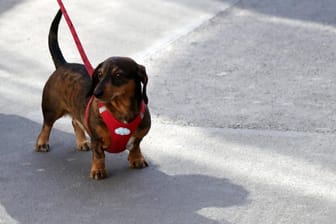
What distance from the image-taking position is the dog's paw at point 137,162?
516cm

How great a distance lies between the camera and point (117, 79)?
15.1 ft

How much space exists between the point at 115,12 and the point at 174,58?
5.50ft

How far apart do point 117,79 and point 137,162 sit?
2.43 feet

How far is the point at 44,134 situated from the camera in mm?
5500

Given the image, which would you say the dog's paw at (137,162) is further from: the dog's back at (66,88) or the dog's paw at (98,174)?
the dog's back at (66,88)

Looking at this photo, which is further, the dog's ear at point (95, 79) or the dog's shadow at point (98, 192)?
the dog's ear at point (95, 79)

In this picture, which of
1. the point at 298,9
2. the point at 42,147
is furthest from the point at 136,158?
the point at 298,9

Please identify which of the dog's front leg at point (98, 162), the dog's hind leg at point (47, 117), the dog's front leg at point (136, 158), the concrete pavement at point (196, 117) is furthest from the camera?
the dog's hind leg at point (47, 117)

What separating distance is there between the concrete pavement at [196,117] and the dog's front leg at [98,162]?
2.0 inches

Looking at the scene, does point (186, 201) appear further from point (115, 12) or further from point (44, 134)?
point (115, 12)

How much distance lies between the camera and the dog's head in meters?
4.57

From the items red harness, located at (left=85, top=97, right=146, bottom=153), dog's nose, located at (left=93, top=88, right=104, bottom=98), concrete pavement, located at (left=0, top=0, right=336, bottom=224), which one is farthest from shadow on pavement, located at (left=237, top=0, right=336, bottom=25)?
dog's nose, located at (left=93, top=88, right=104, bottom=98)

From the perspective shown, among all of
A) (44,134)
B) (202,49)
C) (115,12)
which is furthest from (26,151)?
(115,12)

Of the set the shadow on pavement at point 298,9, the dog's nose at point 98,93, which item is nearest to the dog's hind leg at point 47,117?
the dog's nose at point 98,93
